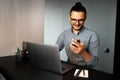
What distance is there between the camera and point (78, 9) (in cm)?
251

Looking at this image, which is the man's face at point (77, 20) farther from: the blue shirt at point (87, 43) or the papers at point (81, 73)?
the papers at point (81, 73)

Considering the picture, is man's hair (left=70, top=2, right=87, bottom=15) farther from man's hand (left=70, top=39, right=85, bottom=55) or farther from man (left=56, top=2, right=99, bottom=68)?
man's hand (left=70, top=39, right=85, bottom=55)

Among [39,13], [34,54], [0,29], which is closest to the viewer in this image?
[34,54]

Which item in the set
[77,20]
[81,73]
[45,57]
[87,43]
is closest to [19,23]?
[77,20]

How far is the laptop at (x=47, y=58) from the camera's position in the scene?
164 centimetres

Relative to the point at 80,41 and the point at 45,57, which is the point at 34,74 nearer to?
the point at 45,57

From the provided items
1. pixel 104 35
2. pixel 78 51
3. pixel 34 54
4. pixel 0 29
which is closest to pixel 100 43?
pixel 104 35

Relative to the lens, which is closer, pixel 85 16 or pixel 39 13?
A: pixel 85 16

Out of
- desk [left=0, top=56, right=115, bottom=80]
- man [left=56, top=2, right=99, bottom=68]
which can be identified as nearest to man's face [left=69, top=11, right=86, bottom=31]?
man [left=56, top=2, right=99, bottom=68]

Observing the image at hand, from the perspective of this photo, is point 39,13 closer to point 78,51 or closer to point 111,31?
point 78,51

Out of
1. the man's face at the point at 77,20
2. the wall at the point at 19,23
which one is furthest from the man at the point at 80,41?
the wall at the point at 19,23

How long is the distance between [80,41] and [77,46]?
8cm

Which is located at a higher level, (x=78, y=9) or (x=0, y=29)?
(x=78, y=9)

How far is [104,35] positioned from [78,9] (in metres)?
0.48
